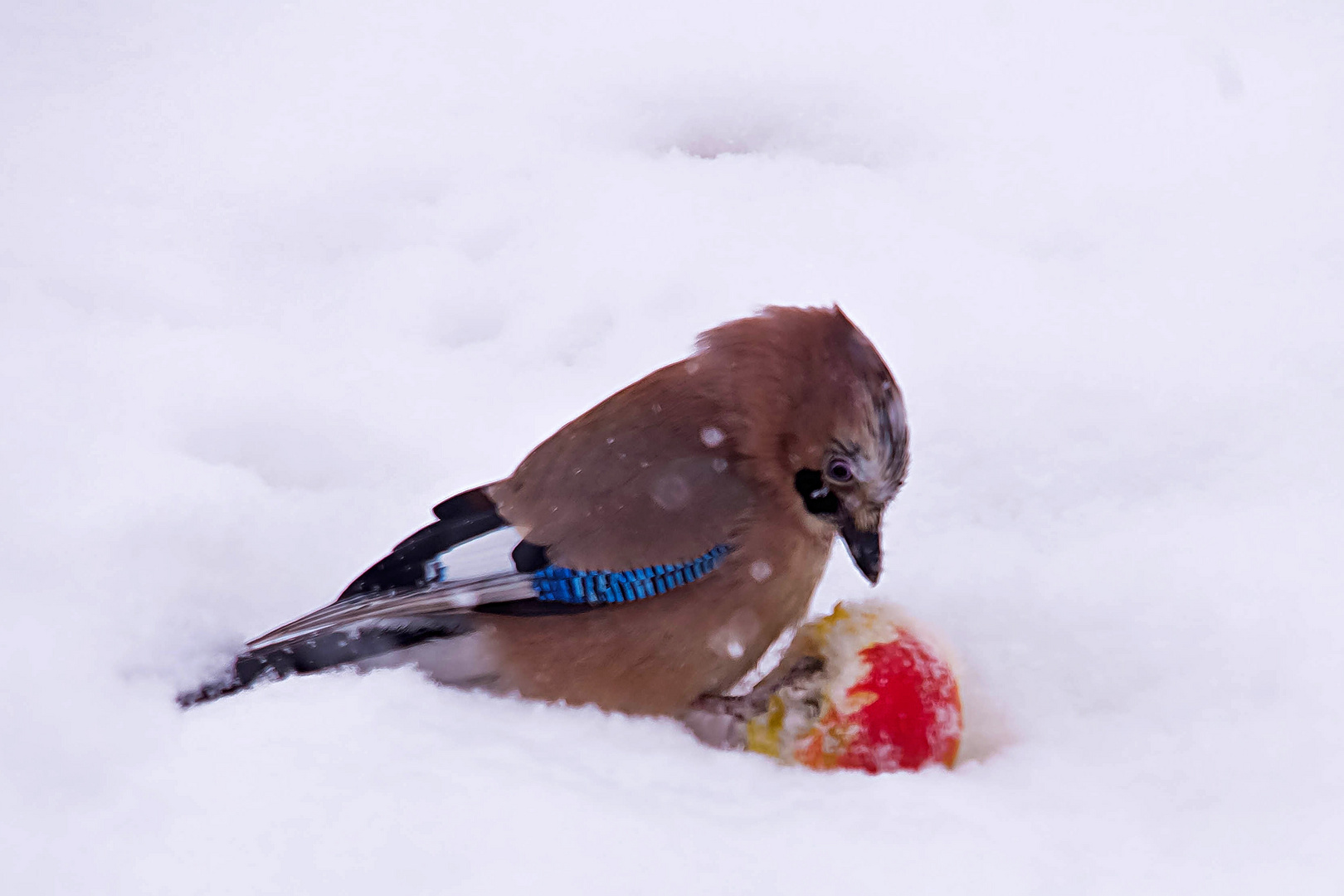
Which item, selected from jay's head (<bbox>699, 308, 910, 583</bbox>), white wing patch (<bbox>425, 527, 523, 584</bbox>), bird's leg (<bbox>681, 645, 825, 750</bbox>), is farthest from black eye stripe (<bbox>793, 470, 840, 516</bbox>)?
white wing patch (<bbox>425, 527, 523, 584</bbox>)

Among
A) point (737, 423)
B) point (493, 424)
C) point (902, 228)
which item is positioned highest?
point (902, 228)

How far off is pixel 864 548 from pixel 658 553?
45 cm

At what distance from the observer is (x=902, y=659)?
2348 mm

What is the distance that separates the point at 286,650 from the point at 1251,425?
248 cm

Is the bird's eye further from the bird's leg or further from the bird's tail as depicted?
the bird's tail

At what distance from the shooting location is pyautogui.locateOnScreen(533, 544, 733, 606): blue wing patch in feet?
8.23

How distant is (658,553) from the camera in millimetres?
2520

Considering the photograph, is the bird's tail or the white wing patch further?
the white wing patch

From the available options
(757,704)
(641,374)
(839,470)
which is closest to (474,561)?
(757,704)

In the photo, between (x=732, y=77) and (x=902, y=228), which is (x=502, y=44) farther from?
(x=902, y=228)

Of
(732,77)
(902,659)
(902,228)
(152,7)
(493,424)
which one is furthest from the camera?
(152,7)

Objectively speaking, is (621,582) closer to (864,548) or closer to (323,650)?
(864,548)

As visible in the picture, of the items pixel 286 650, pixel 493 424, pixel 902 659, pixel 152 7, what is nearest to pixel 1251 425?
pixel 902 659

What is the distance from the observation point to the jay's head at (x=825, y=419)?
247 cm
